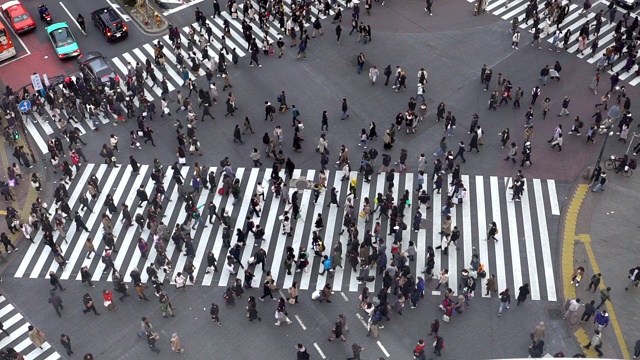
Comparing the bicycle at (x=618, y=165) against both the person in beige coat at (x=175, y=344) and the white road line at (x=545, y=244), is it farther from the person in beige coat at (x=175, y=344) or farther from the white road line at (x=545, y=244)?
the person in beige coat at (x=175, y=344)

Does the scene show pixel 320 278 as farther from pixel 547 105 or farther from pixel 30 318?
pixel 547 105

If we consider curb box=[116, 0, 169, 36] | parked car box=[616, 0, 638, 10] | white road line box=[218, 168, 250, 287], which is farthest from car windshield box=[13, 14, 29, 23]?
parked car box=[616, 0, 638, 10]

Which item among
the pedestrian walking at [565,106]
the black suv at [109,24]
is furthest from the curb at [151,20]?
the pedestrian walking at [565,106]

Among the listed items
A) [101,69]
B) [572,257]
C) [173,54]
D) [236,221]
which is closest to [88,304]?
[236,221]

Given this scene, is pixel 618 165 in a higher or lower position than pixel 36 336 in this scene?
higher

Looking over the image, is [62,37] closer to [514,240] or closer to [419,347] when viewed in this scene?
[514,240]

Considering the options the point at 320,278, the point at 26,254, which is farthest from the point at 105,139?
the point at 320,278
